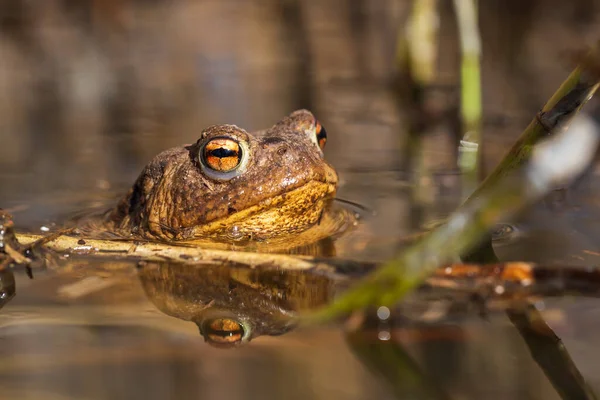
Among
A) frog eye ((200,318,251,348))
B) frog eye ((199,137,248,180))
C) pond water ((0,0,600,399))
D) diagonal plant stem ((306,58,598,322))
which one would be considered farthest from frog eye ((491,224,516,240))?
frog eye ((200,318,251,348))

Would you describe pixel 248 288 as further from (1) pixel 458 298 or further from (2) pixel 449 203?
(2) pixel 449 203

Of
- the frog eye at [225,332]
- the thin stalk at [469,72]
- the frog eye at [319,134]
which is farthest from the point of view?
the thin stalk at [469,72]

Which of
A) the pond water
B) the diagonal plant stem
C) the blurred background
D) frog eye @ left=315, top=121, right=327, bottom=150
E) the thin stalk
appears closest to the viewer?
the diagonal plant stem

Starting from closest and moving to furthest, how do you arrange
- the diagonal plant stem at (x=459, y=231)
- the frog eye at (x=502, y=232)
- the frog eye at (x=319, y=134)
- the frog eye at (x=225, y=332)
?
the diagonal plant stem at (x=459, y=231) → the frog eye at (x=225, y=332) → the frog eye at (x=502, y=232) → the frog eye at (x=319, y=134)

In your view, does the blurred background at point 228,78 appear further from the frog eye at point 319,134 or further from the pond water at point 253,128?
the frog eye at point 319,134

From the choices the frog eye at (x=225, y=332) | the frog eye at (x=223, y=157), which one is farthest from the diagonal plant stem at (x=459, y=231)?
the frog eye at (x=223, y=157)

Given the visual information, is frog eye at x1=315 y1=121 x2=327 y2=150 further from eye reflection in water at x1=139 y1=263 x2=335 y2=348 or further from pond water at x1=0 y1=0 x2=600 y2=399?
eye reflection in water at x1=139 y1=263 x2=335 y2=348

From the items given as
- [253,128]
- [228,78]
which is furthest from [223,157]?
[228,78]
